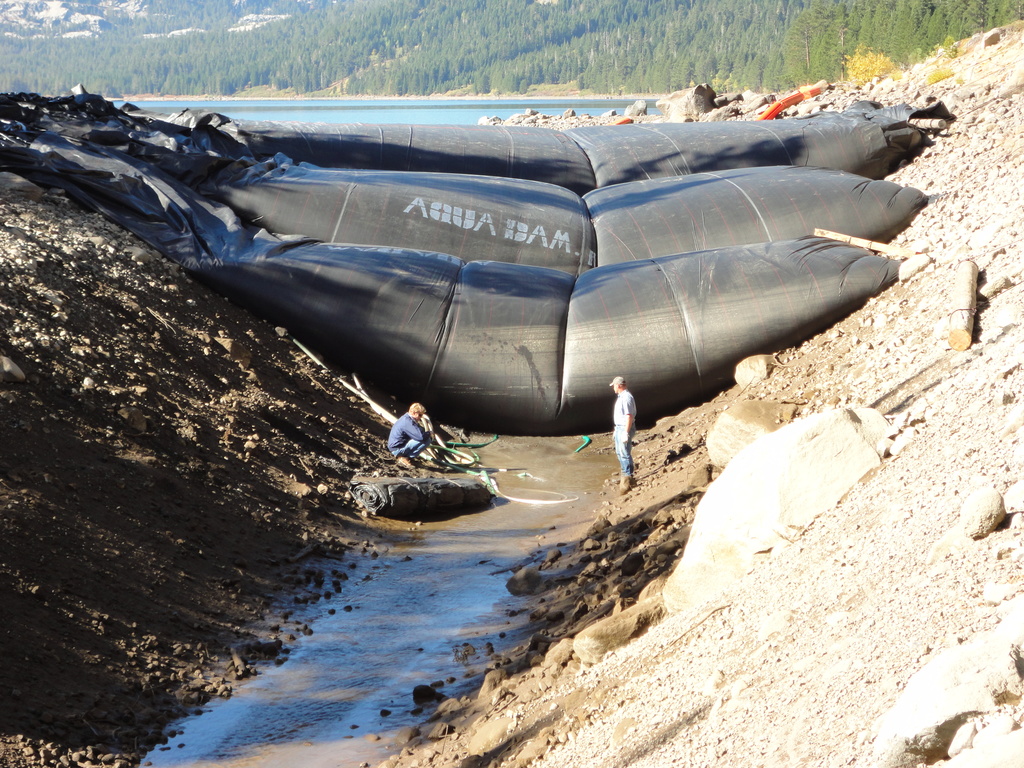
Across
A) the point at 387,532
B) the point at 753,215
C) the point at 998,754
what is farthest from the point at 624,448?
the point at 998,754

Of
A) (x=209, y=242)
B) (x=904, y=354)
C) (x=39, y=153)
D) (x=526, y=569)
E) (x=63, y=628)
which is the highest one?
(x=39, y=153)

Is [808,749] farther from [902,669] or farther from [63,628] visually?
[63,628]

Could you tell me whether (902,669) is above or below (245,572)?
above

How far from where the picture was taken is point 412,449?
9.43m

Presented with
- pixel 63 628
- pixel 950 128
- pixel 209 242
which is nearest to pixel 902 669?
pixel 63 628

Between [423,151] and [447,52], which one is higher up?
[447,52]

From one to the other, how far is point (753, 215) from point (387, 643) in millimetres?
7606

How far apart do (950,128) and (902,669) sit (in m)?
13.0

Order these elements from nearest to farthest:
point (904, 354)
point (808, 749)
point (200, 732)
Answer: point (808, 749) < point (200, 732) < point (904, 354)

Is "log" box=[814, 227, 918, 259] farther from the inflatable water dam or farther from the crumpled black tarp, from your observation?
the crumpled black tarp

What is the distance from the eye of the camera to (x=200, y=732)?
5.21m

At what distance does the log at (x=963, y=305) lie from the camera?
7777mm

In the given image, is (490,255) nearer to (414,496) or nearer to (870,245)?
(414,496)

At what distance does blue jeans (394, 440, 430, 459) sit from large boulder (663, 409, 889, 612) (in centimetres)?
464
